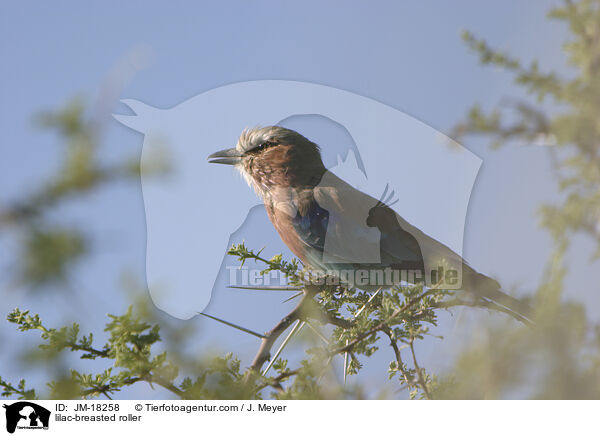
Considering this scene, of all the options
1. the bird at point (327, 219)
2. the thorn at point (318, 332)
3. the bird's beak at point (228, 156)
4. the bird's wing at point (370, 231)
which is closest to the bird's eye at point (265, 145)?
the bird at point (327, 219)

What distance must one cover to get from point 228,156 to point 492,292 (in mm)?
2080

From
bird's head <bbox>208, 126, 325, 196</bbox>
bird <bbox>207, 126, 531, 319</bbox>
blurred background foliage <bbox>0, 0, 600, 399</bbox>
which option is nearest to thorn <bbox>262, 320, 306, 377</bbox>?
blurred background foliage <bbox>0, 0, 600, 399</bbox>

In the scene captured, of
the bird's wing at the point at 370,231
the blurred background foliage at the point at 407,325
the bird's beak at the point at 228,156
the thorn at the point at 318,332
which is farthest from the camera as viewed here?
the bird's beak at the point at 228,156

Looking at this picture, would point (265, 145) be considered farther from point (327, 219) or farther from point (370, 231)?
point (370, 231)

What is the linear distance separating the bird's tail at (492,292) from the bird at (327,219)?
0.02 meters

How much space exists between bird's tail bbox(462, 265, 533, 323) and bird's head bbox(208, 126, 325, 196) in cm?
131

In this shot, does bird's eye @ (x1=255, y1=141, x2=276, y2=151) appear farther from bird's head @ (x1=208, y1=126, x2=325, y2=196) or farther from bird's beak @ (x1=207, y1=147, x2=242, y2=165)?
bird's beak @ (x1=207, y1=147, x2=242, y2=165)

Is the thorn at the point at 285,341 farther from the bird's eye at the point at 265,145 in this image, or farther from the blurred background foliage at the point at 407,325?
the bird's eye at the point at 265,145

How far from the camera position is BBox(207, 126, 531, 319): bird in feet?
10.2

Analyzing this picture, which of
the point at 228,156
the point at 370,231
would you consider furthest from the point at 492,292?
the point at 228,156

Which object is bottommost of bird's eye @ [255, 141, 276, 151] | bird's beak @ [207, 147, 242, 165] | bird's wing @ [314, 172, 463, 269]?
bird's wing @ [314, 172, 463, 269]

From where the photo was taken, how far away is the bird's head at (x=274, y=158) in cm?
364

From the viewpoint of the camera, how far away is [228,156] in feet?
12.0
